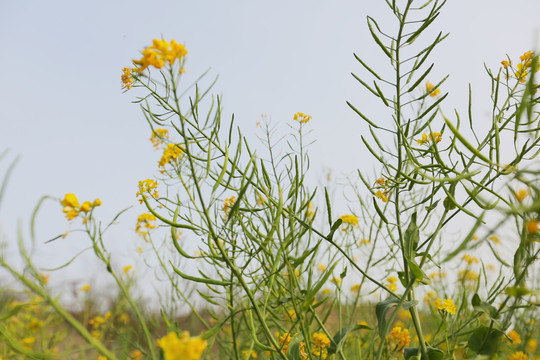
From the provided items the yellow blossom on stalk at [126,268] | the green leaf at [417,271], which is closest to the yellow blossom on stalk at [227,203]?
the green leaf at [417,271]

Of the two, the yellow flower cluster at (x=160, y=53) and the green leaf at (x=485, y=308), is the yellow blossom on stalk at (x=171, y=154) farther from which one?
the green leaf at (x=485, y=308)

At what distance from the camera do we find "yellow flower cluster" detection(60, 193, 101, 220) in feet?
2.48

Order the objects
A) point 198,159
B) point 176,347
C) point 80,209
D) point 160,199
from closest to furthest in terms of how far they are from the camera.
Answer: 1. point 176,347
2. point 80,209
3. point 198,159
4. point 160,199

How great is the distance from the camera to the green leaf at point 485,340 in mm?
978

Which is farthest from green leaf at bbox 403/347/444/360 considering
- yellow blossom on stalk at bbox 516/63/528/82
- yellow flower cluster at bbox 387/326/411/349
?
yellow blossom on stalk at bbox 516/63/528/82

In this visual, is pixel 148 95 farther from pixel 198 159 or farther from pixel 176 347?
pixel 176 347

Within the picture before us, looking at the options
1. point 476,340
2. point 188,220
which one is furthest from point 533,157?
point 188,220

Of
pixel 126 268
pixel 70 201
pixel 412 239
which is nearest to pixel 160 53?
pixel 70 201

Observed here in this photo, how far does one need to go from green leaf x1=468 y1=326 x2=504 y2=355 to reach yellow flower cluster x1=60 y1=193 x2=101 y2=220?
0.85m

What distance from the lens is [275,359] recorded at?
1.06m

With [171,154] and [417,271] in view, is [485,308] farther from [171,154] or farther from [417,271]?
[171,154]

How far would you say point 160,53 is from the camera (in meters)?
0.79

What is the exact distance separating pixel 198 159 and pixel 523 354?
3.70ft

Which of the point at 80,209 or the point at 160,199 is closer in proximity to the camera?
the point at 80,209
